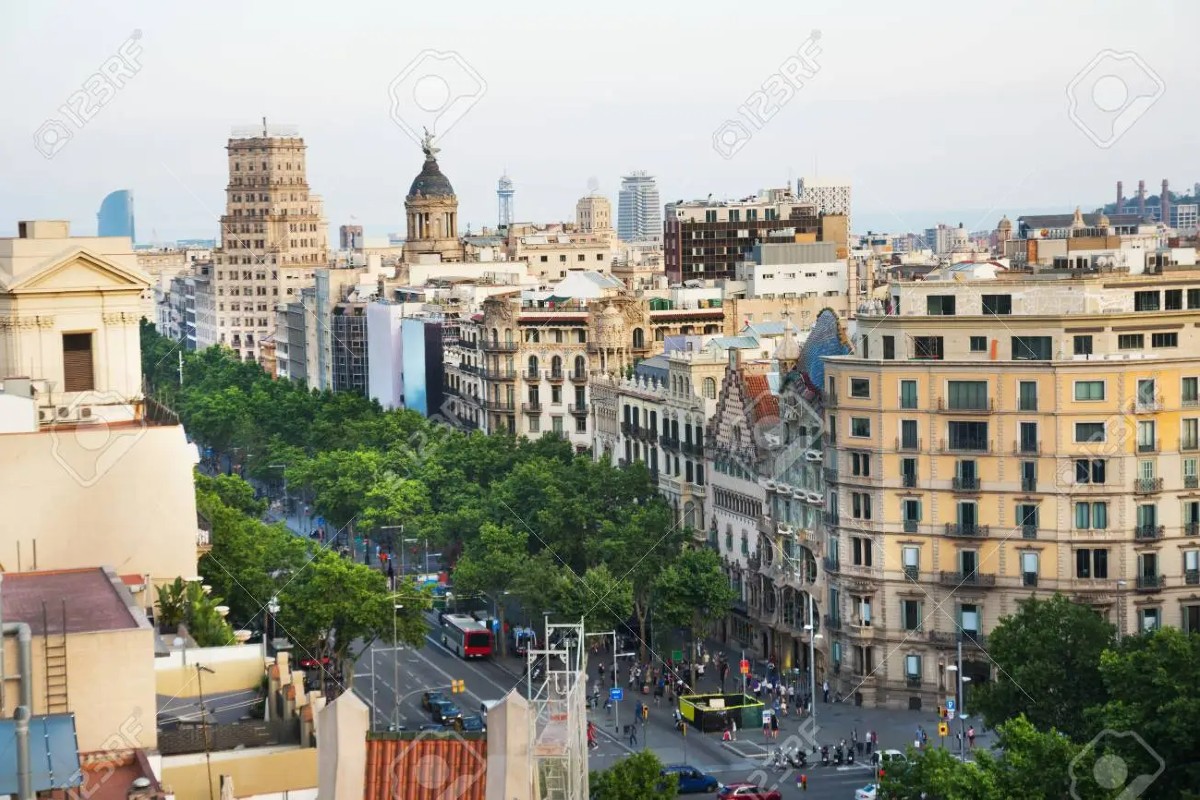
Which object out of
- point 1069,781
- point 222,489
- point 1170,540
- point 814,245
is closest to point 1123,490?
point 1170,540

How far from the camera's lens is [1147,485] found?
8962 cm

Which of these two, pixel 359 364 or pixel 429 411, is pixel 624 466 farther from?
pixel 359 364

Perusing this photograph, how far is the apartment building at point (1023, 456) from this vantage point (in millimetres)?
89688

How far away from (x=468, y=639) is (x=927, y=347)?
26.4 meters

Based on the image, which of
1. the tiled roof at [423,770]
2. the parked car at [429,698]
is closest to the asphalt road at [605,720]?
the parked car at [429,698]

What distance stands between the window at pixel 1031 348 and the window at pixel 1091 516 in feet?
19.1

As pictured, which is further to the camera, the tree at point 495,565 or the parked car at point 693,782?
the tree at point 495,565

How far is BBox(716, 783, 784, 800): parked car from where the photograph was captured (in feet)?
250

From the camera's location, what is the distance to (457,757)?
140 feet

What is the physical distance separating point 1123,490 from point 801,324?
74239mm

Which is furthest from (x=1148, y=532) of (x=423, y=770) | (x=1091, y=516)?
(x=423, y=770)

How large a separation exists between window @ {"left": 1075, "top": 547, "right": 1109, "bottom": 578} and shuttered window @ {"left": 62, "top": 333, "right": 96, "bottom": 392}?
40.4 m

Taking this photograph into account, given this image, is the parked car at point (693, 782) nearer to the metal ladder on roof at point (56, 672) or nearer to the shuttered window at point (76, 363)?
the shuttered window at point (76, 363)

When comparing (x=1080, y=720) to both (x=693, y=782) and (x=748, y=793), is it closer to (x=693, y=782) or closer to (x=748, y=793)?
(x=748, y=793)
